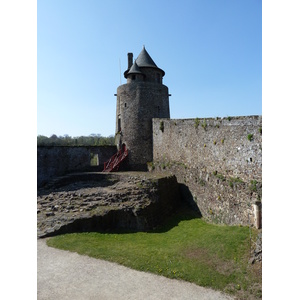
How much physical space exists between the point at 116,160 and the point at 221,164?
11.2 meters

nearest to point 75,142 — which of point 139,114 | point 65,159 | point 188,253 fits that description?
point 65,159

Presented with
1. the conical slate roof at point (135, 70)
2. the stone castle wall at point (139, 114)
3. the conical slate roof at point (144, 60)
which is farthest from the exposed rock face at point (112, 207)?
the conical slate roof at point (144, 60)

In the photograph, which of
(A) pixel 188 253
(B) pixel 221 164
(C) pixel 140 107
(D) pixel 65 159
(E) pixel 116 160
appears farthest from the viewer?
(D) pixel 65 159

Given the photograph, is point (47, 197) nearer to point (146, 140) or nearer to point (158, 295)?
point (146, 140)

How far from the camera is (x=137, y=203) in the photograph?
13.0 meters

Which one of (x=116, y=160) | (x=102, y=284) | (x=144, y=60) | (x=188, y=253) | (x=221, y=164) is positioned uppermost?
(x=144, y=60)

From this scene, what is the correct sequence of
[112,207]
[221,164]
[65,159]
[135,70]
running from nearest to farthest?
[221,164] → [112,207] → [135,70] → [65,159]

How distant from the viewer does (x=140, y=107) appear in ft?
67.3

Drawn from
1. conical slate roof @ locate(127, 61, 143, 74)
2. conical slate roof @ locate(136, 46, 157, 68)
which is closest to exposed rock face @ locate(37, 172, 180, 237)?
conical slate roof @ locate(127, 61, 143, 74)

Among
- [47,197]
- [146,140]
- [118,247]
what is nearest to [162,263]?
[118,247]

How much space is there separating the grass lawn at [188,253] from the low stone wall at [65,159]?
440 inches

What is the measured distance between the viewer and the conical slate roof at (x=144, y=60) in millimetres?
21023

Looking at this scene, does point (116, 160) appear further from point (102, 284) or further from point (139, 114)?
point (102, 284)

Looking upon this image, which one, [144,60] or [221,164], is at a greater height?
[144,60]
